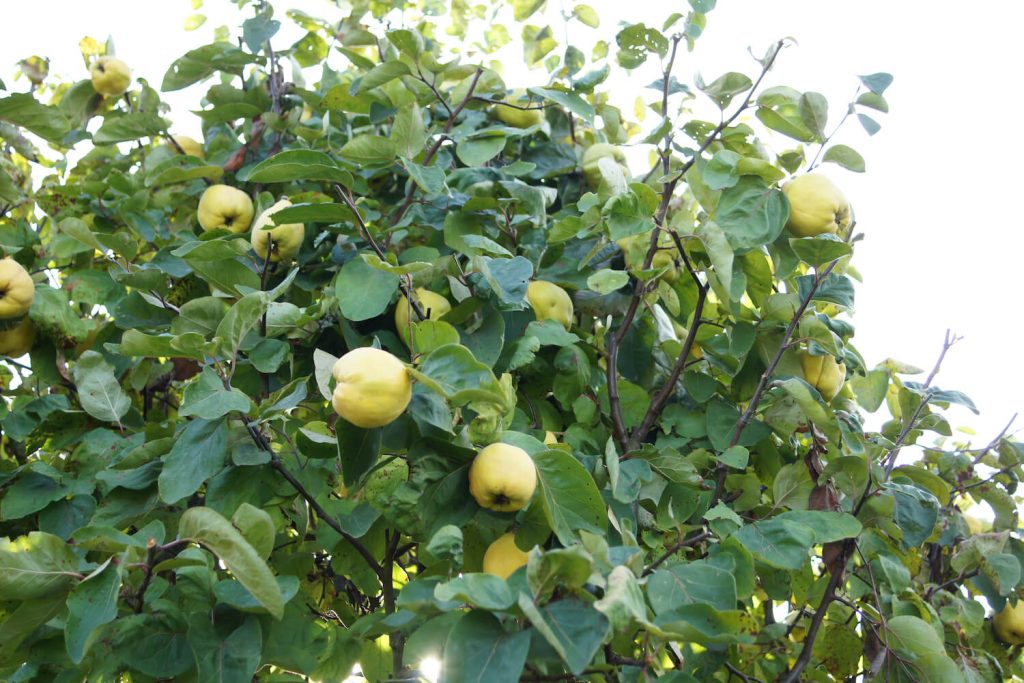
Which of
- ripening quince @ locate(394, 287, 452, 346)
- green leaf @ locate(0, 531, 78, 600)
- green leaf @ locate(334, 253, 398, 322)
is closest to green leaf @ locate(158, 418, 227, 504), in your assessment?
green leaf @ locate(0, 531, 78, 600)

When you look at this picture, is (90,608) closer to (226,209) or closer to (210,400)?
(210,400)

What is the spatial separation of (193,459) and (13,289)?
804mm

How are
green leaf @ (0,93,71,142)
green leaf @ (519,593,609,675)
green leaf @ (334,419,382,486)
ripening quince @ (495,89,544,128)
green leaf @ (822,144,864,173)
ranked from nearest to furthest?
green leaf @ (519,593,609,675), green leaf @ (334,419,382,486), green leaf @ (0,93,71,142), green leaf @ (822,144,864,173), ripening quince @ (495,89,544,128)

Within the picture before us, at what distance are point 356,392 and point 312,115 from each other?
1830mm

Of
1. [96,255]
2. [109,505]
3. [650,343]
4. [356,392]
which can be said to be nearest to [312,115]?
[96,255]

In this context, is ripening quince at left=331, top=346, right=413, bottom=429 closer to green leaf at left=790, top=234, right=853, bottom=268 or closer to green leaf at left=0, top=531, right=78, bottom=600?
green leaf at left=0, top=531, right=78, bottom=600

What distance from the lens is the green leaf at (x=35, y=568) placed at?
56.6 inches

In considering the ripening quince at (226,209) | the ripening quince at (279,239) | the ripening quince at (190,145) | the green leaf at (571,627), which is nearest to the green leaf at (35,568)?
the green leaf at (571,627)

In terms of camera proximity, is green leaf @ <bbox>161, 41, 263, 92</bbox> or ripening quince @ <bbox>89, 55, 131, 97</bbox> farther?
ripening quince @ <bbox>89, 55, 131, 97</bbox>

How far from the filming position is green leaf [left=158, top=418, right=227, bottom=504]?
5.45ft

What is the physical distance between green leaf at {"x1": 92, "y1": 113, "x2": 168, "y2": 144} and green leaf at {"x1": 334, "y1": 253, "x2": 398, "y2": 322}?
4.34 ft

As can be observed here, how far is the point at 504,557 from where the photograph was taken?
169 cm

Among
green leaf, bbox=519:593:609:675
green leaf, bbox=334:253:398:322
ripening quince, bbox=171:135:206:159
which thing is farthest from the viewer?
ripening quince, bbox=171:135:206:159

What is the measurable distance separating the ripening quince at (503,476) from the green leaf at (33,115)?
1234 mm
